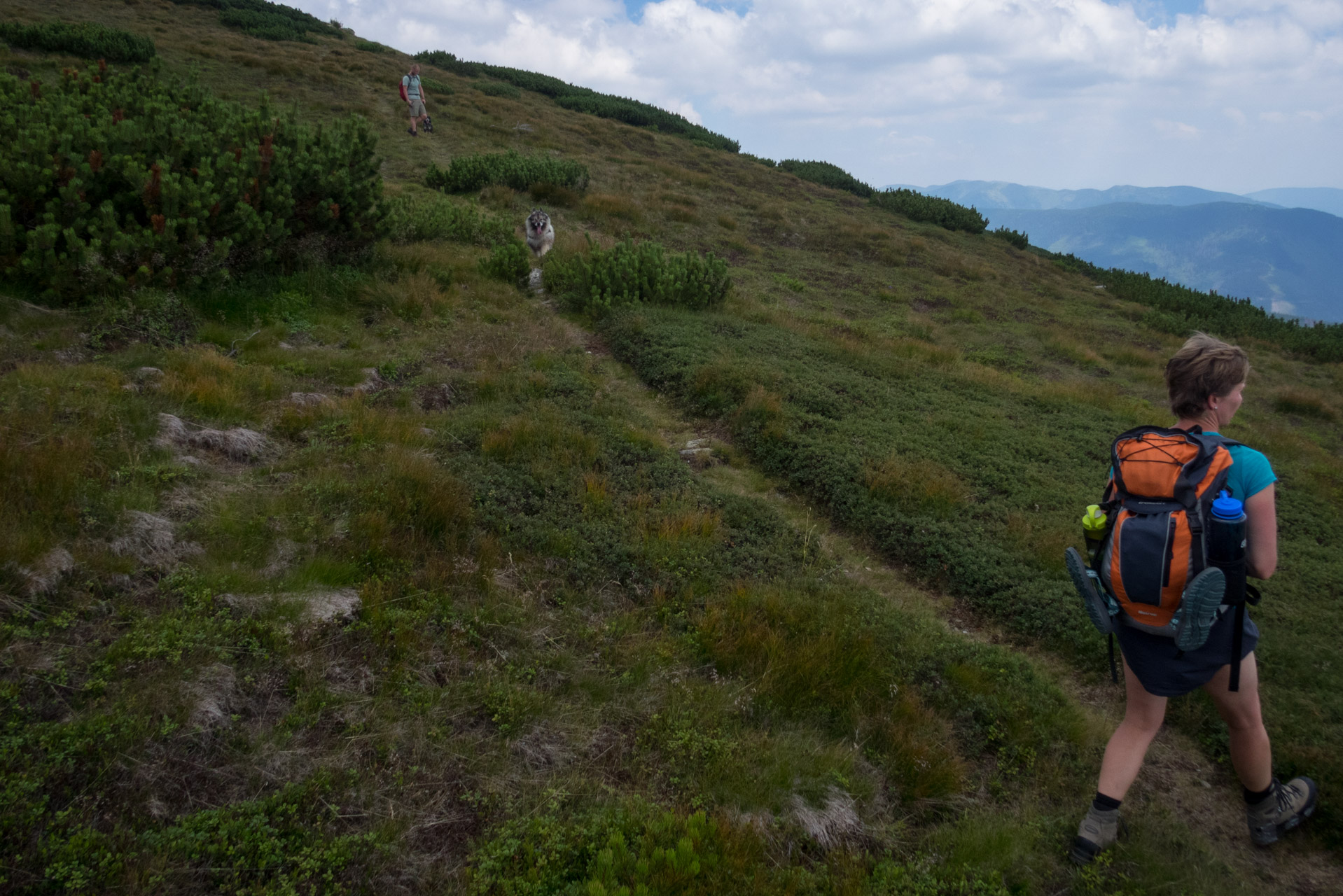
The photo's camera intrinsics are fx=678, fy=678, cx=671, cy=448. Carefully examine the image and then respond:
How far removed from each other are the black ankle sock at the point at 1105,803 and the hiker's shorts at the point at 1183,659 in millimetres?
548

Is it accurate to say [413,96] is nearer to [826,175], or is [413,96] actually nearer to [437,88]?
[437,88]

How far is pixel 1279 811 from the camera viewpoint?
3.70 metres

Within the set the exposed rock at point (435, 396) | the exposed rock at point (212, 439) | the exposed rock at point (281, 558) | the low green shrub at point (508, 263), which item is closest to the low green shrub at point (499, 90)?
the low green shrub at point (508, 263)

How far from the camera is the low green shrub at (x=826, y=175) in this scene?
30747 millimetres

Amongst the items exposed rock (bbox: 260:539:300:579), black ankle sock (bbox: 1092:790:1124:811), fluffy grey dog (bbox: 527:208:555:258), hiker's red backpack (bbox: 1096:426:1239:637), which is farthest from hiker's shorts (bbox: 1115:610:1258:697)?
fluffy grey dog (bbox: 527:208:555:258)

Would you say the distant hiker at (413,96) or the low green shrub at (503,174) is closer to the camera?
the low green shrub at (503,174)

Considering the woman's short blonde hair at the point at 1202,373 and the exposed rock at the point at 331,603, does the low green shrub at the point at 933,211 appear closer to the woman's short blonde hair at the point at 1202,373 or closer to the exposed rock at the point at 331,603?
the woman's short blonde hair at the point at 1202,373

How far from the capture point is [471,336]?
8773mm

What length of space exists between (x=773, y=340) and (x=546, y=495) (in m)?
6.08

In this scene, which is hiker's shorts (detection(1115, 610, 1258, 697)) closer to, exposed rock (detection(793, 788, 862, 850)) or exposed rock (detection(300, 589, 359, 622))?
exposed rock (detection(793, 788, 862, 850))

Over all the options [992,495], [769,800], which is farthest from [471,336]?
[769,800]

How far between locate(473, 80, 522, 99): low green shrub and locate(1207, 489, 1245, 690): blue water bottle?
31207 millimetres

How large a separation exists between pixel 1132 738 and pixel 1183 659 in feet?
1.72

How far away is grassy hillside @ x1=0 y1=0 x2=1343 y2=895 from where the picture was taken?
9.14 feet
